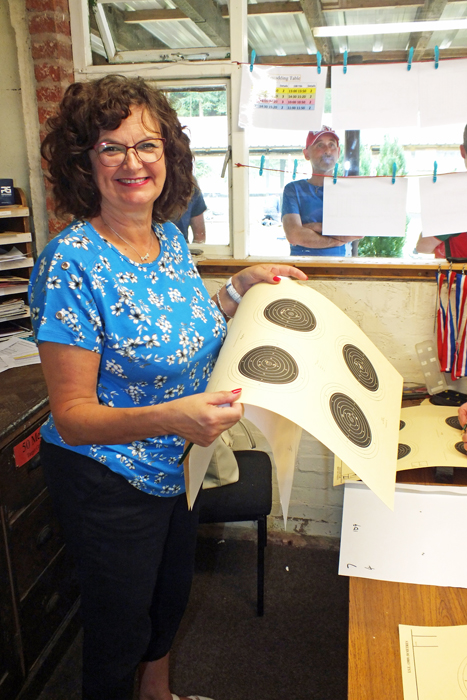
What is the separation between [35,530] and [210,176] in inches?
55.2

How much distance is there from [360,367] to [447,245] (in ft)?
3.41

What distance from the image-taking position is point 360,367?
1.07m

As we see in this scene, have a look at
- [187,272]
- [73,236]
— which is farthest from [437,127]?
[73,236]

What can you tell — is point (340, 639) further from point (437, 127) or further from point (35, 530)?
point (437, 127)

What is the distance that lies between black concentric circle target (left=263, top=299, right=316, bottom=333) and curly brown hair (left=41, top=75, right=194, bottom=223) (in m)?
0.42

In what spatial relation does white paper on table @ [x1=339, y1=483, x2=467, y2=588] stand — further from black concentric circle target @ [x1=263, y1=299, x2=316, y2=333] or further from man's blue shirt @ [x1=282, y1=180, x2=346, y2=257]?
man's blue shirt @ [x1=282, y1=180, x2=346, y2=257]

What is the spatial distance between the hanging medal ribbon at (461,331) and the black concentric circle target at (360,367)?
85cm

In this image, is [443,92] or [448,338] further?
[448,338]

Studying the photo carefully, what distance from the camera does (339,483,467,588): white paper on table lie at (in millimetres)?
1071

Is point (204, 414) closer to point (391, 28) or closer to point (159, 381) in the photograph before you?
point (159, 381)

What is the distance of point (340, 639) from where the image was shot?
1.83 meters

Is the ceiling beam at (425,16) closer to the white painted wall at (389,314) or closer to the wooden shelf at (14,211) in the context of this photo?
the white painted wall at (389,314)

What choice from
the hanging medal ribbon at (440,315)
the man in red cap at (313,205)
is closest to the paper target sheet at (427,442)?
the hanging medal ribbon at (440,315)

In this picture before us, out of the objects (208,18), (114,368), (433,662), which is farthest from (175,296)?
(208,18)
